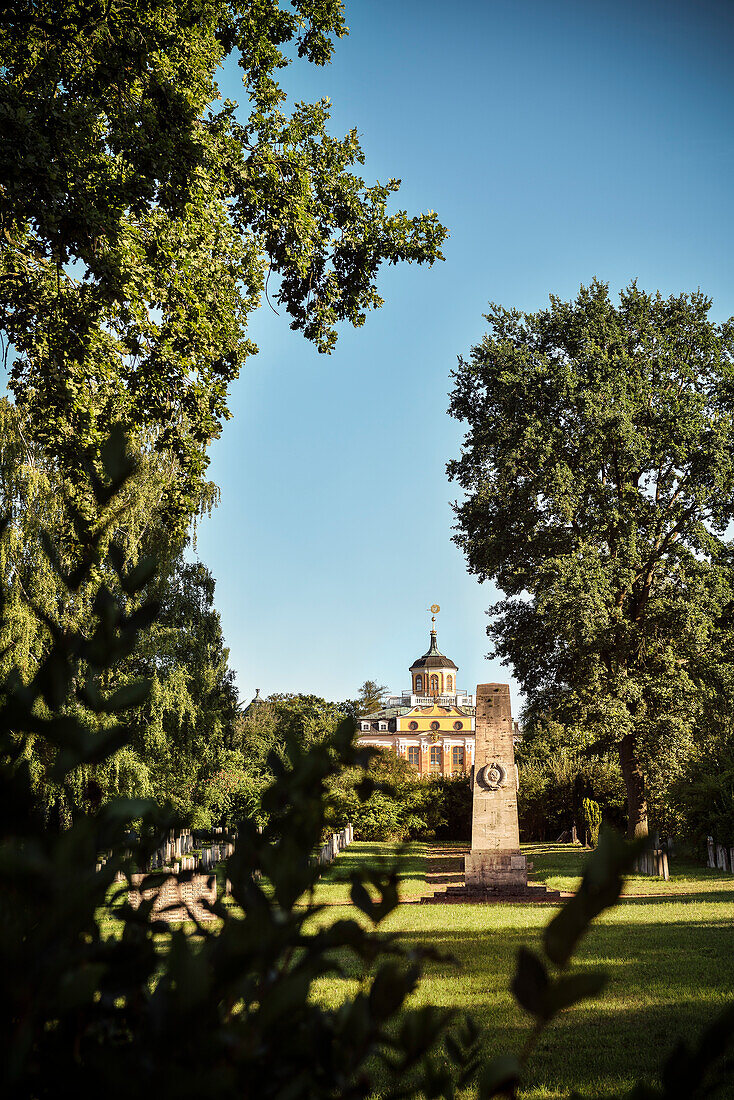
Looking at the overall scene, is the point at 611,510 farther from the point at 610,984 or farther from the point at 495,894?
the point at 610,984

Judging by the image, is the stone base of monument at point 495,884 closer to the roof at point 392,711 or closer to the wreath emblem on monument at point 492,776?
the wreath emblem on monument at point 492,776

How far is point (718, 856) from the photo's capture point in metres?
19.1

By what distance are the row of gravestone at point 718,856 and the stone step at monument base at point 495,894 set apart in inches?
212

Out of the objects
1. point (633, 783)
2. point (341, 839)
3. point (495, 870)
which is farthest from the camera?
point (341, 839)

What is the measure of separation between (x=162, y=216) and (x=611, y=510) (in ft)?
48.5

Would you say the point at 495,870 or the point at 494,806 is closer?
the point at 495,870

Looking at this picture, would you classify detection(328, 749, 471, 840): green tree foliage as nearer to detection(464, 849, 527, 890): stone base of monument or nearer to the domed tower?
detection(464, 849, 527, 890): stone base of monument

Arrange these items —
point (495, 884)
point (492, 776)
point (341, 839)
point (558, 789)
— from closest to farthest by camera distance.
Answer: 1. point (495, 884)
2. point (492, 776)
3. point (341, 839)
4. point (558, 789)

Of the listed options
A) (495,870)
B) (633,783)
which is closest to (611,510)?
(633,783)

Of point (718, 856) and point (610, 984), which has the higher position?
point (610, 984)

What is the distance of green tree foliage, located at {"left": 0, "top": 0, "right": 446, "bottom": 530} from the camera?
705 cm

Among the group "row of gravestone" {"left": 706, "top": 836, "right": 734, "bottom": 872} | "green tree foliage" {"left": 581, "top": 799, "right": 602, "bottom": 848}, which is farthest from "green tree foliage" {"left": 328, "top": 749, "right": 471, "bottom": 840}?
"row of gravestone" {"left": 706, "top": 836, "right": 734, "bottom": 872}

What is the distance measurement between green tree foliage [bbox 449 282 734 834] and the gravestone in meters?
2.68

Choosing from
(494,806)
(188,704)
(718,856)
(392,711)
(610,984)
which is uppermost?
(392,711)
